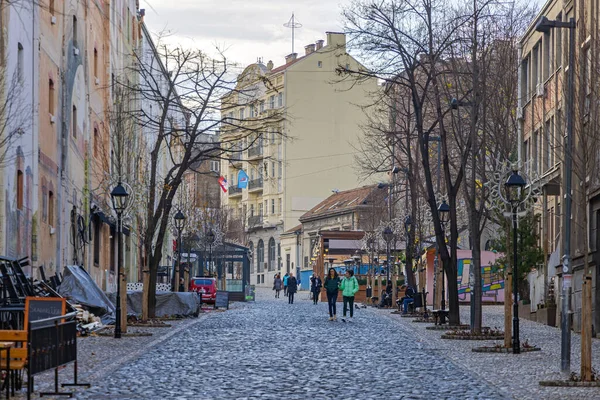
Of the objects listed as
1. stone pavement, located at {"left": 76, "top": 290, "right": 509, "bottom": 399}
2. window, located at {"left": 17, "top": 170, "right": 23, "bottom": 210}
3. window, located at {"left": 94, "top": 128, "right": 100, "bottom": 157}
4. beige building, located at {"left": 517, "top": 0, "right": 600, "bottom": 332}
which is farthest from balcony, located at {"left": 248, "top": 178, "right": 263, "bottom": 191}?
stone pavement, located at {"left": 76, "top": 290, "right": 509, "bottom": 399}

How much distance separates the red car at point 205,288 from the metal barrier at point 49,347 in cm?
4134

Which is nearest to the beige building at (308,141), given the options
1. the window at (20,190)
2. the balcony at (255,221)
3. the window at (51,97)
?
the balcony at (255,221)

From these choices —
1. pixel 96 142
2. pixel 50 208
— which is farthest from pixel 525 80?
pixel 50 208

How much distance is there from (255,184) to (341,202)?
72.0 feet

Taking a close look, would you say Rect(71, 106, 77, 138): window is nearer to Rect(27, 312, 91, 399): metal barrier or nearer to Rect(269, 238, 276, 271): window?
Rect(27, 312, 91, 399): metal barrier

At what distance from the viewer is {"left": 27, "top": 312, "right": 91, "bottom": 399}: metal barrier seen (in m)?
13.1

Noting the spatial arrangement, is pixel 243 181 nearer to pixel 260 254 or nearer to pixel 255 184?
pixel 255 184

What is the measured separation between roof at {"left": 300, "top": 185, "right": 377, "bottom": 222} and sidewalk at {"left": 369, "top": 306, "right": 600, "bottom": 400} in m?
65.2

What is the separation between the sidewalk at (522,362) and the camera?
15641 mm

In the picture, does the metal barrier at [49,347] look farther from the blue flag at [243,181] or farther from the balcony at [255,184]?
the balcony at [255,184]

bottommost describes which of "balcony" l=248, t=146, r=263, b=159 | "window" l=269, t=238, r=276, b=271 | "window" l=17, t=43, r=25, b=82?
"window" l=269, t=238, r=276, b=271

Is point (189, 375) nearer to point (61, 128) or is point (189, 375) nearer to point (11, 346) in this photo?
point (11, 346)

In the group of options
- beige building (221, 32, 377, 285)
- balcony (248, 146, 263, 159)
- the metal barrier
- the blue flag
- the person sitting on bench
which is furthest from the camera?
balcony (248, 146, 263, 159)

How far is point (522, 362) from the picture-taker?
21.0 meters
